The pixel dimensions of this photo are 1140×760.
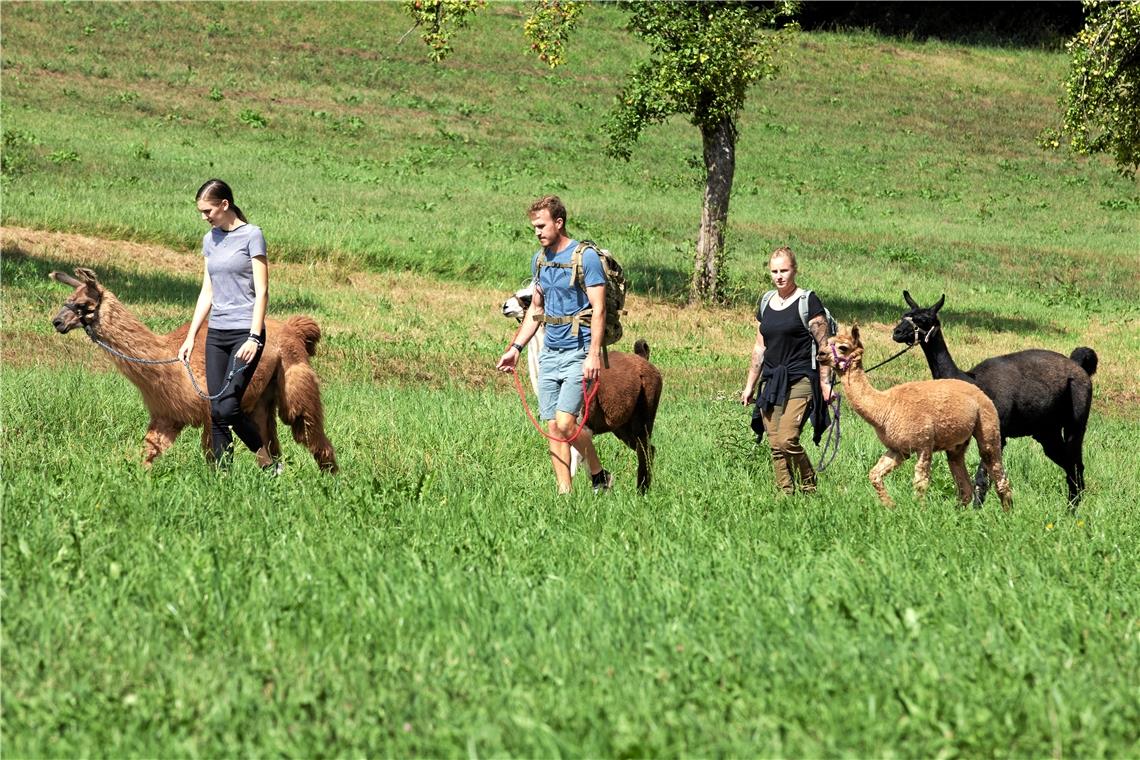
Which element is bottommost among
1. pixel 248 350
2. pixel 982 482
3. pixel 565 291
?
pixel 982 482

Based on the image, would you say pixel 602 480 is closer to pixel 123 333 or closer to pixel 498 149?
pixel 123 333

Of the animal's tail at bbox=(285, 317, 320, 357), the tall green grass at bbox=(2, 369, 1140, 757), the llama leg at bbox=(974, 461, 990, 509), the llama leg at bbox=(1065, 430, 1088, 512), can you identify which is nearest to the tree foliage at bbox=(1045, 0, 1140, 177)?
the llama leg at bbox=(1065, 430, 1088, 512)

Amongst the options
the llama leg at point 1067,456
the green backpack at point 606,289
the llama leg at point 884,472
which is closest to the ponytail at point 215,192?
the green backpack at point 606,289

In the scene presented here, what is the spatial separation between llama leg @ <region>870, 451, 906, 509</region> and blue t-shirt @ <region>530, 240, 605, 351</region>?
2.14 meters

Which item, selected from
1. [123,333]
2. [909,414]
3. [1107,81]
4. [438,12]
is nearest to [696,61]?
[438,12]

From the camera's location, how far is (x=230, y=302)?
859 centimetres

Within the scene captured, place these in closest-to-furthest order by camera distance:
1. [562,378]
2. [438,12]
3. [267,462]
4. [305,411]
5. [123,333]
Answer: [562,378], [123,333], [267,462], [305,411], [438,12]

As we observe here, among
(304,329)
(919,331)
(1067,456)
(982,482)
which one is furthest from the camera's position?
(1067,456)

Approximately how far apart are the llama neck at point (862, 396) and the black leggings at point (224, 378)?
395cm

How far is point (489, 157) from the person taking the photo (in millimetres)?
38688

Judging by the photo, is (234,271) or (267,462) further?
(267,462)

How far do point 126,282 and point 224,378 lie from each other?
490 inches

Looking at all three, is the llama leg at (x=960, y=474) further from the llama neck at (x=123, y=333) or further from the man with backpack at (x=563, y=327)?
the llama neck at (x=123, y=333)

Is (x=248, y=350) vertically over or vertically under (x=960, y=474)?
over
